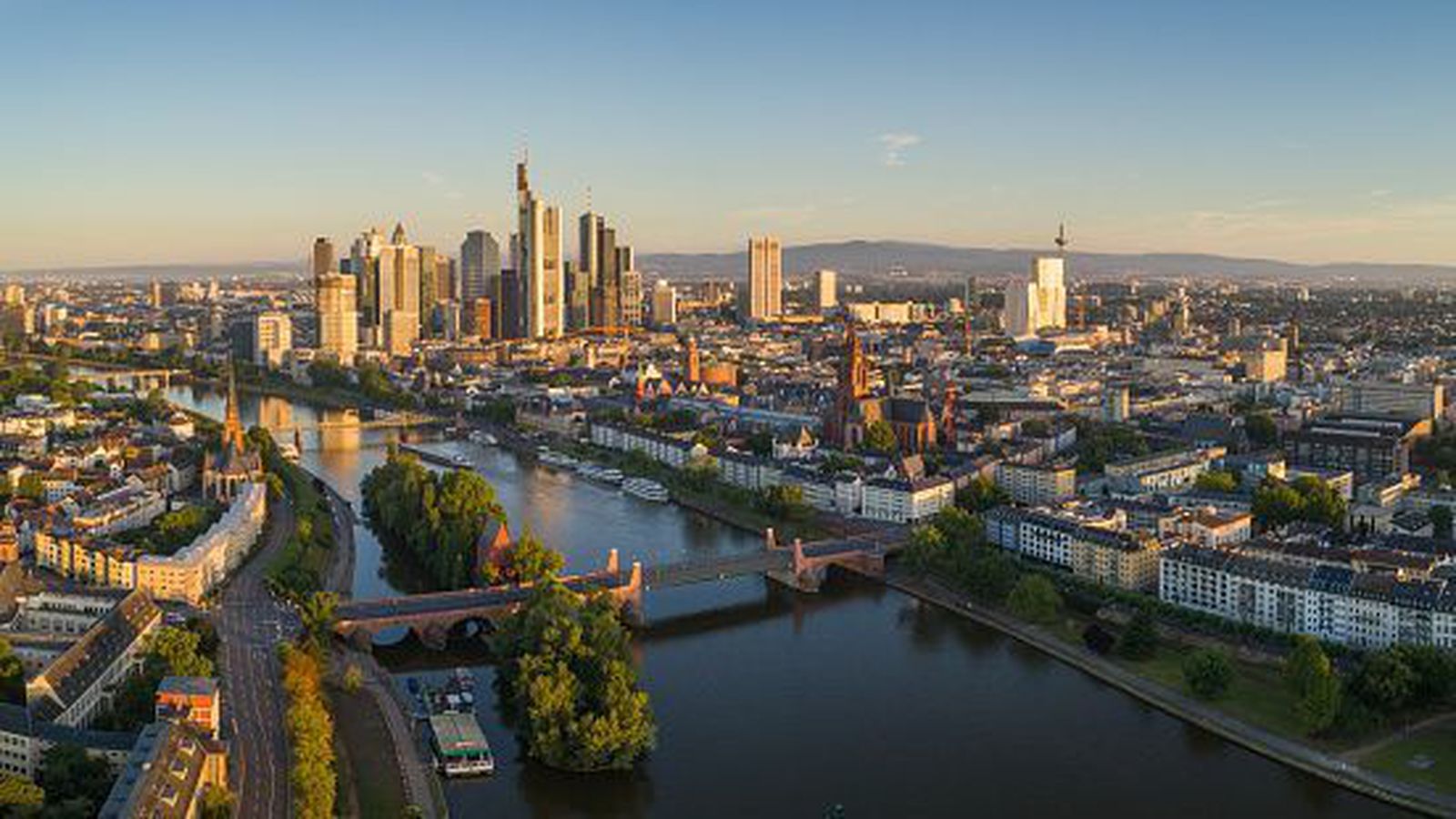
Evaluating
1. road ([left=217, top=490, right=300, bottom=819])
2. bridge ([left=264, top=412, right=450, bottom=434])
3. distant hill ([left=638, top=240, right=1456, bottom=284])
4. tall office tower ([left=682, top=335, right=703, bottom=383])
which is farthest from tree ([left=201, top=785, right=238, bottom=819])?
distant hill ([left=638, top=240, right=1456, bottom=284])

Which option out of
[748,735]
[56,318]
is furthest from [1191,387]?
[56,318]

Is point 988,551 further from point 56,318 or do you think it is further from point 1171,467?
point 56,318

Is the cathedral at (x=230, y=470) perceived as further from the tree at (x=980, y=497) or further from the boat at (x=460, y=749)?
the tree at (x=980, y=497)

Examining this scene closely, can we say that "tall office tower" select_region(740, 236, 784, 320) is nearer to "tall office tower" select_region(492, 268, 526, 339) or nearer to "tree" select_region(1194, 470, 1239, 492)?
"tall office tower" select_region(492, 268, 526, 339)

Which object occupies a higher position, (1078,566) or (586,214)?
(586,214)

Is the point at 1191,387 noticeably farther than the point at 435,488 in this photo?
Yes

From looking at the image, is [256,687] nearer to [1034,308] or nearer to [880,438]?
[880,438]
